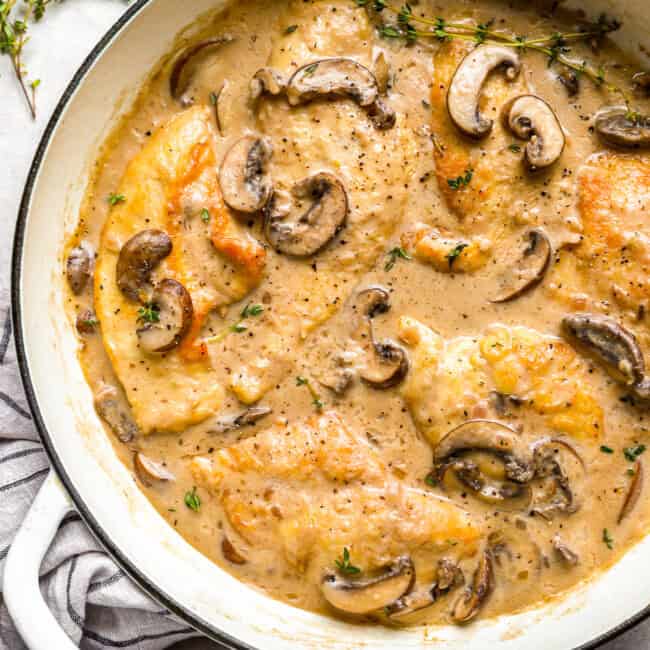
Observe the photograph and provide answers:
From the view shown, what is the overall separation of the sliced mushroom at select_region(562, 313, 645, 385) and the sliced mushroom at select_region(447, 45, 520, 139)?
2.96 feet

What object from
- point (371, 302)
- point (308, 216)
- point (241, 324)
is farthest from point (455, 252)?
point (241, 324)

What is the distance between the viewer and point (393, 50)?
3.53m

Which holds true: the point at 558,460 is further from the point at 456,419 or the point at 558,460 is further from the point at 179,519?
the point at 179,519

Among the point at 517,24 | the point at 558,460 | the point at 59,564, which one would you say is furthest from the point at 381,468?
the point at 517,24

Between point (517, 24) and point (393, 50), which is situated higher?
point (517, 24)

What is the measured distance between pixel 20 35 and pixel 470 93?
7.13ft

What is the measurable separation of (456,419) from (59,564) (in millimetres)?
1983

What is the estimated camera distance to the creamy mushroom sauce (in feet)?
11.1

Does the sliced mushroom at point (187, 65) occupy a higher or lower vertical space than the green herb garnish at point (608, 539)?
higher

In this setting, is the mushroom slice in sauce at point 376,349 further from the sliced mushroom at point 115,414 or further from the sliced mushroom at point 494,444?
the sliced mushroom at point 115,414

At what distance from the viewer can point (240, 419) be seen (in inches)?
139

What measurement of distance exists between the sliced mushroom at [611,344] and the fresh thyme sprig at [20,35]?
2753 mm

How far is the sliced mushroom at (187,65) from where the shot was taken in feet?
11.9

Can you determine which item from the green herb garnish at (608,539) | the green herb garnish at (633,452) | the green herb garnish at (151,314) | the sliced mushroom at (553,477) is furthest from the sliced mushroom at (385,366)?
the green herb garnish at (608,539)
